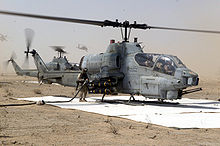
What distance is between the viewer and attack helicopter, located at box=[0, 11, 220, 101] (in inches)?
450

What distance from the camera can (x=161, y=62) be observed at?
39.1 feet

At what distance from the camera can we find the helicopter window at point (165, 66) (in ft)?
38.0

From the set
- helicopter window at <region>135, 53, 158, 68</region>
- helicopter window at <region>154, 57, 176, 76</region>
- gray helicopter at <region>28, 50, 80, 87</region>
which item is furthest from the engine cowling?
helicopter window at <region>154, 57, 176, 76</region>

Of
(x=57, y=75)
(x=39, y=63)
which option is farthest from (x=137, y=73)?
(x=39, y=63)

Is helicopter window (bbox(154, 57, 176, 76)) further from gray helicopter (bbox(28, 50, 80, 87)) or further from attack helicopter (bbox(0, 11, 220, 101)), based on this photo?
gray helicopter (bbox(28, 50, 80, 87))

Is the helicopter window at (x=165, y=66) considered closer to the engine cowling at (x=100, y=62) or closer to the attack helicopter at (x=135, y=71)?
the attack helicopter at (x=135, y=71)

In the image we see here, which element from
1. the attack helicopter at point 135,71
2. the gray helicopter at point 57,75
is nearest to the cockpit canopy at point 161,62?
the attack helicopter at point 135,71

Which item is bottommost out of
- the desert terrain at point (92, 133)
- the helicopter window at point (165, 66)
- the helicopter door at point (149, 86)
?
the desert terrain at point (92, 133)

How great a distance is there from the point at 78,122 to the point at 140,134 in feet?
7.01

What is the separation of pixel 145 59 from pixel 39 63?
8871 millimetres

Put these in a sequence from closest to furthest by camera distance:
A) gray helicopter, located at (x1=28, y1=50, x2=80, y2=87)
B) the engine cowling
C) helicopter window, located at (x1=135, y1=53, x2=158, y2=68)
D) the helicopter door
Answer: the helicopter door, helicopter window, located at (x1=135, y1=53, x2=158, y2=68), the engine cowling, gray helicopter, located at (x1=28, y1=50, x2=80, y2=87)

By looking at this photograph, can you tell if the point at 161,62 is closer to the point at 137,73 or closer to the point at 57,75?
the point at 137,73

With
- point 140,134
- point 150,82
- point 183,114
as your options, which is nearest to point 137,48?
point 150,82

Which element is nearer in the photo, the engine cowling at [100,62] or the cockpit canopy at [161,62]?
the cockpit canopy at [161,62]
